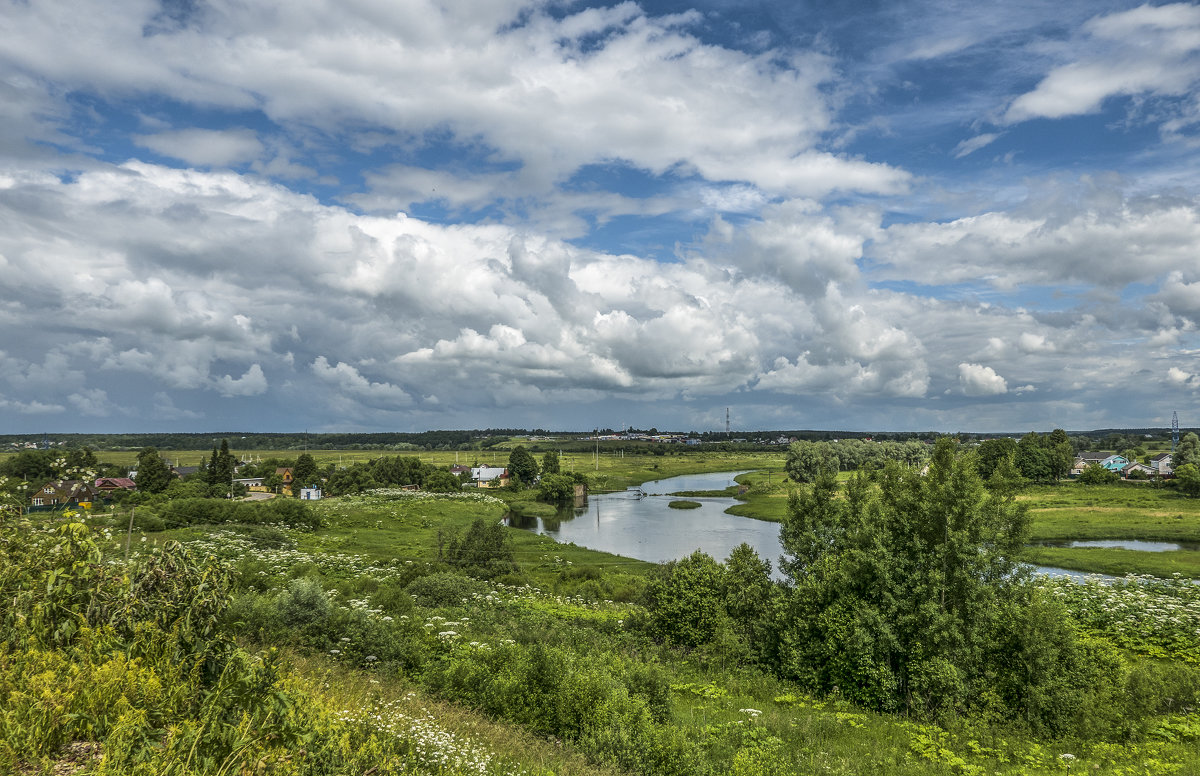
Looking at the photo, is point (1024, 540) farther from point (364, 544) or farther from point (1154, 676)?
point (364, 544)

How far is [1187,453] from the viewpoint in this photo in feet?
333

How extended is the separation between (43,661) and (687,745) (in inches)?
348

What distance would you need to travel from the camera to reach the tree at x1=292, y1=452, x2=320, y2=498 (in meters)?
102

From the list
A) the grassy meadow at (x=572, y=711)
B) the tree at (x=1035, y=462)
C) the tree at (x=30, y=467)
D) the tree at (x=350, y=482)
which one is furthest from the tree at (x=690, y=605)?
the tree at (x=1035, y=462)

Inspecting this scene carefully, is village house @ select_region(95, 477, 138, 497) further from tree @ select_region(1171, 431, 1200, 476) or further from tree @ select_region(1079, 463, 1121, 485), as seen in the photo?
tree @ select_region(1171, 431, 1200, 476)

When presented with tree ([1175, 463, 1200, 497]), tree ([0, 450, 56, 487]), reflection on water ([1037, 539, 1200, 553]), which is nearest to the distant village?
tree ([0, 450, 56, 487])

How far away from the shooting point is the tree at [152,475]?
77750mm

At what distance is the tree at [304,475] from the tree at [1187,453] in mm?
133611

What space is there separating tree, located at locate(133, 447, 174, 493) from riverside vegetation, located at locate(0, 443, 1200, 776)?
195 ft

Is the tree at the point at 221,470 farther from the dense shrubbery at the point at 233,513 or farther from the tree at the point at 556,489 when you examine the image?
the tree at the point at 556,489

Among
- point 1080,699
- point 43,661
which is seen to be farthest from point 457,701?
point 1080,699

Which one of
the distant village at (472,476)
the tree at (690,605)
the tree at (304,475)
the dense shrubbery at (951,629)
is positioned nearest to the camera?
the dense shrubbery at (951,629)

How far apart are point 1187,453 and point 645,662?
4873 inches

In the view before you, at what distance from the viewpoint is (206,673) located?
24.1ft
